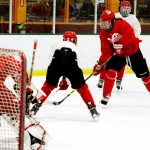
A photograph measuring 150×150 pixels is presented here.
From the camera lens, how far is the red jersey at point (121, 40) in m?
6.36

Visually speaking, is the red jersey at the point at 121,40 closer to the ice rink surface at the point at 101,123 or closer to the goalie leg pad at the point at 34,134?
the ice rink surface at the point at 101,123

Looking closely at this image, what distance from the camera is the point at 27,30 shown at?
948 cm

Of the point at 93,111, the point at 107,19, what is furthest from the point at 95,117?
the point at 107,19

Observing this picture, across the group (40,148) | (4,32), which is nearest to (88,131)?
(40,148)

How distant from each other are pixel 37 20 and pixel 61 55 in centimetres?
426

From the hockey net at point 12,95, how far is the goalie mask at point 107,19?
253 cm

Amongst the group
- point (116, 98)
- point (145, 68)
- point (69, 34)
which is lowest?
point (116, 98)

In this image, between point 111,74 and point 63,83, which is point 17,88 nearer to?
point 63,83

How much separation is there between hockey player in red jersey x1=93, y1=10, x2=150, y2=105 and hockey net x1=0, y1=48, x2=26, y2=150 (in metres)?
2.57

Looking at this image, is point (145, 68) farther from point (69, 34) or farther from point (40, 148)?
point (40, 148)

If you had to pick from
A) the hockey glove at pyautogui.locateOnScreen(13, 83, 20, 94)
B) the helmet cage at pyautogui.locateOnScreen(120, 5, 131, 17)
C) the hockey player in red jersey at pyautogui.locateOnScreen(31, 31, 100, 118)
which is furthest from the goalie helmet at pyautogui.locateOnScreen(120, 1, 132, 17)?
the hockey glove at pyautogui.locateOnScreen(13, 83, 20, 94)

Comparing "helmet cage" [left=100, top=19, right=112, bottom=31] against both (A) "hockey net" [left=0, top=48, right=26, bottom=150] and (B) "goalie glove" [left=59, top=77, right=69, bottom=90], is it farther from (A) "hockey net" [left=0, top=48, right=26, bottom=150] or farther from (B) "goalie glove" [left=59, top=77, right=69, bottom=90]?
(A) "hockey net" [left=0, top=48, right=26, bottom=150]

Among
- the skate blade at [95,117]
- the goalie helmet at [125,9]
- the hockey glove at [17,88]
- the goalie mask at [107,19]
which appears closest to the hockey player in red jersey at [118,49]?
the goalie mask at [107,19]

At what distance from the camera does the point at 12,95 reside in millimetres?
3760
